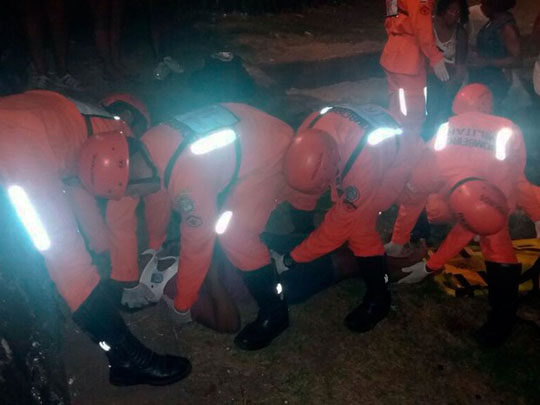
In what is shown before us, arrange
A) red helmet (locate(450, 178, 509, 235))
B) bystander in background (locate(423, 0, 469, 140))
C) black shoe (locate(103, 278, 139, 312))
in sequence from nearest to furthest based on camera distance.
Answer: red helmet (locate(450, 178, 509, 235)), black shoe (locate(103, 278, 139, 312)), bystander in background (locate(423, 0, 469, 140))

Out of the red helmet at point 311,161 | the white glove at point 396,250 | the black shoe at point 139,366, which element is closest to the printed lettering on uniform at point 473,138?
the red helmet at point 311,161

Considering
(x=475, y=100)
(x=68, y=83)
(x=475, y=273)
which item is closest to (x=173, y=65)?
(x=68, y=83)

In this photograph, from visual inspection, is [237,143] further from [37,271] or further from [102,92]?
[102,92]

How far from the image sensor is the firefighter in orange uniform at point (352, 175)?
2646 millimetres

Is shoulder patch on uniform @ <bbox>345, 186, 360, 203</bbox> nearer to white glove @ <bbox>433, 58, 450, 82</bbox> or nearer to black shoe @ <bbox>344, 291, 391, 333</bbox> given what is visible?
black shoe @ <bbox>344, 291, 391, 333</bbox>

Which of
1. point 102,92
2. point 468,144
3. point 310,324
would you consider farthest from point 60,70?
point 468,144

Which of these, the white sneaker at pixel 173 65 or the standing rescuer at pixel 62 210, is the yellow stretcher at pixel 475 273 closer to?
the standing rescuer at pixel 62 210

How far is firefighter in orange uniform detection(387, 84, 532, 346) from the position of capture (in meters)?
2.62

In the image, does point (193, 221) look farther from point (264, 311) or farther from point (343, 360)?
point (343, 360)

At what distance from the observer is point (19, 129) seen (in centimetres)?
251

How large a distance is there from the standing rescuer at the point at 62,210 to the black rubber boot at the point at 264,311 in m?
0.41

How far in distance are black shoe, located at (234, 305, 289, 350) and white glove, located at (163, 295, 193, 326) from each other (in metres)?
0.34

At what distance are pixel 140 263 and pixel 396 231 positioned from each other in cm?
178

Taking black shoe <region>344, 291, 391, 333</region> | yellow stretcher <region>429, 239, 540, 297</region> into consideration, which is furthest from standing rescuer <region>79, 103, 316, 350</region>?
yellow stretcher <region>429, 239, 540, 297</region>
